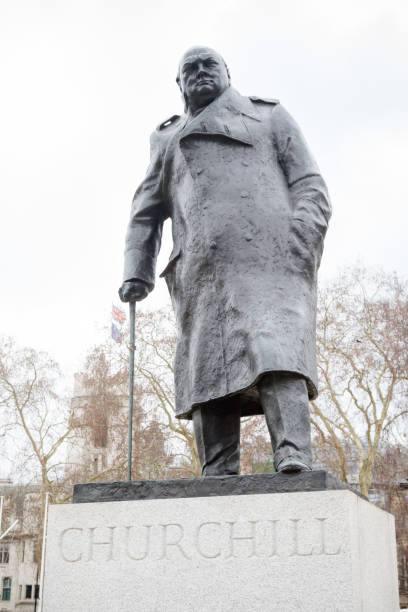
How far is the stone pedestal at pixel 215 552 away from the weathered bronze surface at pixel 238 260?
0.32 m

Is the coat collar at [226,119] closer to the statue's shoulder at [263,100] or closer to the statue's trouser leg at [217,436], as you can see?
the statue's shoulder at [263,100]

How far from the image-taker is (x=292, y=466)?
3.83m

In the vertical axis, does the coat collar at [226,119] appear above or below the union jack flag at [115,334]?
below

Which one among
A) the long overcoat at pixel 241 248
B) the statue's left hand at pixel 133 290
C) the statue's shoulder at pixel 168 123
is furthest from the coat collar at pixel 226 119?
the statue's left hand at pixel 133 290

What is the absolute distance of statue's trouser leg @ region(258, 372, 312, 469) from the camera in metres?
4.02

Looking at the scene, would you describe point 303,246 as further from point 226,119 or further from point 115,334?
point 115,334

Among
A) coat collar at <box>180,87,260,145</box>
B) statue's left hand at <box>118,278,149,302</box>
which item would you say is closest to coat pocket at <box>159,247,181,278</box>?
statue's left hand at <box>118,278,149,302</box>

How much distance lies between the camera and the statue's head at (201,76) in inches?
199

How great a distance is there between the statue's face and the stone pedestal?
8.20ft

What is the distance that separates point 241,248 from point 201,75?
1293 mm

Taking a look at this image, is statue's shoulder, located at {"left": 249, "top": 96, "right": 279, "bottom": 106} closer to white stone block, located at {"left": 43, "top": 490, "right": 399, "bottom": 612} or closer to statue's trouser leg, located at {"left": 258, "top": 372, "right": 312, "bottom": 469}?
statue's trouser leg, located at {"left": 258, "top": 372, "right": 312, "bottom": 469}

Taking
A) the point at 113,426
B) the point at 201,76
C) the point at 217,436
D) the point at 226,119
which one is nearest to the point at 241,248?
the point at 226,119

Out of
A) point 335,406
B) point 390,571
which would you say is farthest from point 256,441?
point 390,571

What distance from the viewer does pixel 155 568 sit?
12.3 feet
